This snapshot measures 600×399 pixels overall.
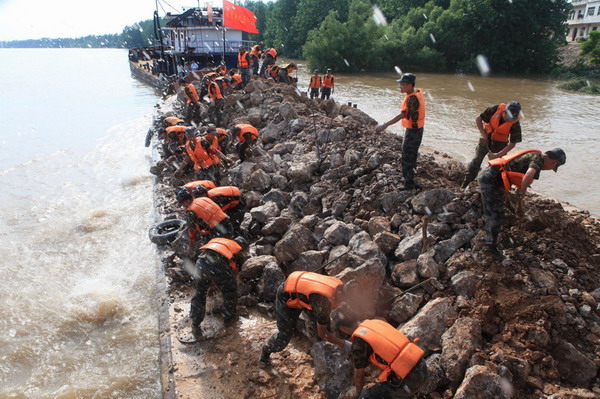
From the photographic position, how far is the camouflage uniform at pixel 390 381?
2.83 metres

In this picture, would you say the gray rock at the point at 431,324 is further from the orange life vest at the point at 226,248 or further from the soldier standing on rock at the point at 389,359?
the orange life vest at the point at 226,248

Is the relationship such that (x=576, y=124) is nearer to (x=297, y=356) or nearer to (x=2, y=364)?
(x=297, y=356)

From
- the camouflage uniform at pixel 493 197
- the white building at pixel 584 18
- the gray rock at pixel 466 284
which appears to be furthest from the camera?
the white building at pixel 584 18

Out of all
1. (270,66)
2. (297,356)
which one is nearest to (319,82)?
(270,66)

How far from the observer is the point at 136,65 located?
40344 mm

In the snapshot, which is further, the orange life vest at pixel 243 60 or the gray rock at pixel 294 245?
the orange life vest at pixel 243 60

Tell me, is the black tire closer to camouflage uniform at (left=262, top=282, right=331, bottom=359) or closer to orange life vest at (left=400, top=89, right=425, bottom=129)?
camouflage uniform at (left=262, top=282, right=331, bottom=359)

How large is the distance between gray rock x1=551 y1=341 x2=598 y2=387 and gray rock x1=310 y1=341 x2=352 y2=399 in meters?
1.82

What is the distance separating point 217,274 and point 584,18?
2209 inches

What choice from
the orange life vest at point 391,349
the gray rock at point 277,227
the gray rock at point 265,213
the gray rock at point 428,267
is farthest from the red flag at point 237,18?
the orange life vest at point 391,349

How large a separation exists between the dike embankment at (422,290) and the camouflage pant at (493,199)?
0.22 m

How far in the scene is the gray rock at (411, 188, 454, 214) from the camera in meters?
4.97

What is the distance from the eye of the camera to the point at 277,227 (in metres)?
5.84

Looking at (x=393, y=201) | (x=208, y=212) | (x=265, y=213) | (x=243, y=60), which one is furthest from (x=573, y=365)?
(x=243, y=60)
